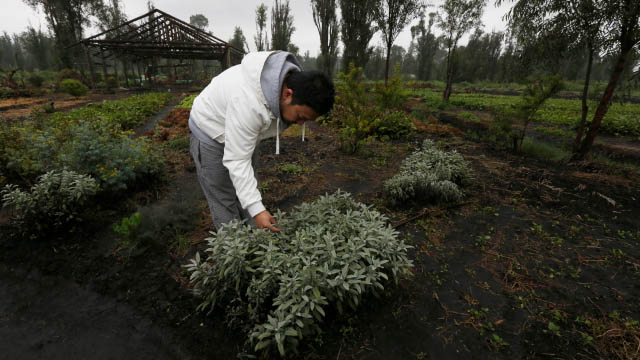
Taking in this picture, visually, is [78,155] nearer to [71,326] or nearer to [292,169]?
[71,326]

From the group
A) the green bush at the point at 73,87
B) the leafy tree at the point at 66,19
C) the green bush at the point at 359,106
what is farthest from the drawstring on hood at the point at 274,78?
the leafy tree at the point at 66,19

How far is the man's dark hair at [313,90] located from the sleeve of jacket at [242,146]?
0.27m

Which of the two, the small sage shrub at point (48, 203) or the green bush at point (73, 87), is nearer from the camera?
the small sage shrub at point (48, 203)

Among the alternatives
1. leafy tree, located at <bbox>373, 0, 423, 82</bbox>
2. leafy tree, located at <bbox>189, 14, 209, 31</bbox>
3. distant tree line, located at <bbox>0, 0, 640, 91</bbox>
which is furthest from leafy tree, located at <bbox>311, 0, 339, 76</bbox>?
leafy tree, located at <bbox>189, 14, 209, 31</bbox>

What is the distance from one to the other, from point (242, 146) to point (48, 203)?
8.43 feet

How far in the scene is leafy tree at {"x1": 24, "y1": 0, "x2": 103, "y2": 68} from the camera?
21.3 m

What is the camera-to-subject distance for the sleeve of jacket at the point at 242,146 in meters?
1.53

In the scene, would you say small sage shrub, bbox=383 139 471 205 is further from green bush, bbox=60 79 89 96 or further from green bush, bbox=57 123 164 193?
green bush, bbox=60 79 89 96

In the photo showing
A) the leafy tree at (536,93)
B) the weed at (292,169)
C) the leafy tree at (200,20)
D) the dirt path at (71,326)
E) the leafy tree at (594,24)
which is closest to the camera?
the dirt path at (71,326)

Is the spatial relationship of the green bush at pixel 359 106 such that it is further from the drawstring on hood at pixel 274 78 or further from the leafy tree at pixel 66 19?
the leafy tree at pixel 66 19

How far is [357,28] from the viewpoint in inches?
599

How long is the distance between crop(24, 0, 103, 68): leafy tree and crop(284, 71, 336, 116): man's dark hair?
96.1 ft

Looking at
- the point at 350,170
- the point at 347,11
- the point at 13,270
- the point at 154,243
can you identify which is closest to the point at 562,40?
the point at 350,170

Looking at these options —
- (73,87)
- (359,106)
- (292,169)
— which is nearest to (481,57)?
(359,106)
